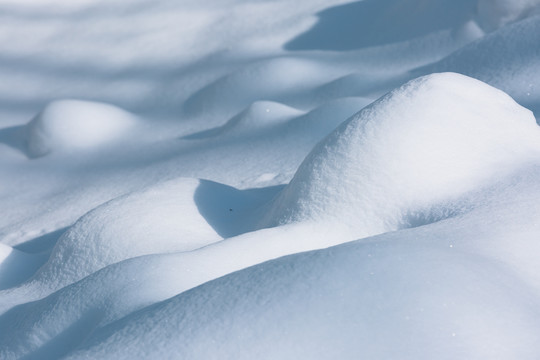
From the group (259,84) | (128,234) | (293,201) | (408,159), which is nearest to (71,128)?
(259,84)

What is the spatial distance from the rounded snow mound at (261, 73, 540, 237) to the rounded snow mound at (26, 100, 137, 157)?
1.25 metres

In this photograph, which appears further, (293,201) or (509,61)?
(509,61)

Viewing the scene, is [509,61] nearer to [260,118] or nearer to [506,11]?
[506,11]

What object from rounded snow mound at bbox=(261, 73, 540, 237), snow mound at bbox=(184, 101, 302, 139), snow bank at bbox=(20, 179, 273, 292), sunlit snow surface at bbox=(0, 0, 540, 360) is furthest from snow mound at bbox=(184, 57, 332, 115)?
A: rounded snow mound at bbox=(261, 73, 540, 237)

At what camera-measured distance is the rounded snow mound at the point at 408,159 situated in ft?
3.91

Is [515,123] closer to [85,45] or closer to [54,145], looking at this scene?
[54,145]

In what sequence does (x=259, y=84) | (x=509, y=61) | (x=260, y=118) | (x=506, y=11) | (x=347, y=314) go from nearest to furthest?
1. (x=347, y=314)
2. (x=509, y=61)
3. (x=260, y=118)
4. (x=506, y=11)
5. (x=259, y=84)

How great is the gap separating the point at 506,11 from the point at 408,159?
139 cm

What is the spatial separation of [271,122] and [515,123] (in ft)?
2.89

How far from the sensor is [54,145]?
7.94ft

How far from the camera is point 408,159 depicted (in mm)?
1213

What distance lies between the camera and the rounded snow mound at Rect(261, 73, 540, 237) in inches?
46.9

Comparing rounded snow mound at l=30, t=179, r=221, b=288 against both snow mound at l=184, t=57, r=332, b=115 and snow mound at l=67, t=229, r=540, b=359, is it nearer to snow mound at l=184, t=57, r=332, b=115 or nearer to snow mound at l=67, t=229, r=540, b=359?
snow mound at l=67, t=229, r=540, b=359

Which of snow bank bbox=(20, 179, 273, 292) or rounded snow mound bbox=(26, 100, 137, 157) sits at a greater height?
rounded snow mound bbox=(26, 100, 137, 157)
